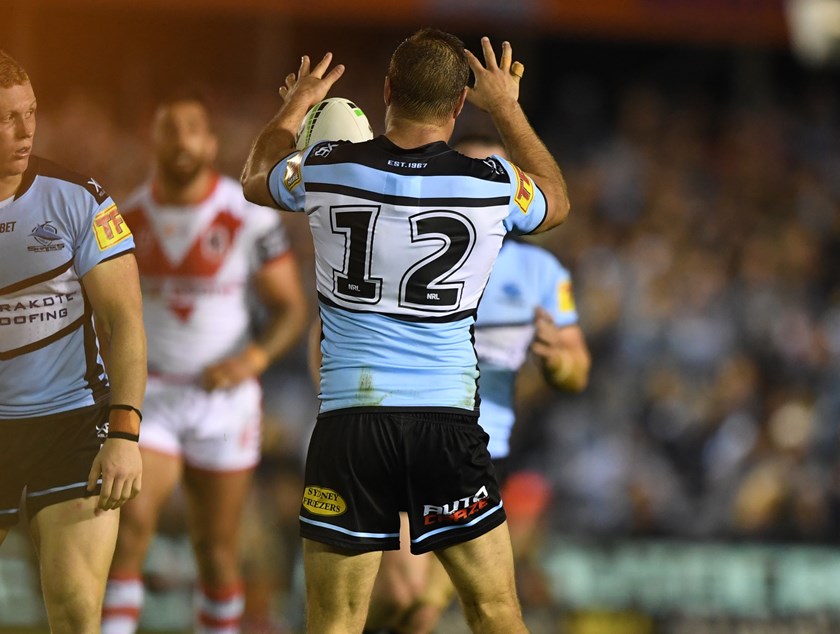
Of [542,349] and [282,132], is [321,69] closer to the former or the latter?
[282,132]

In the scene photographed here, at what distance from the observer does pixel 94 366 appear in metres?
4.77

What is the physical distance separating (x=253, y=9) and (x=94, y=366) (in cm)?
871

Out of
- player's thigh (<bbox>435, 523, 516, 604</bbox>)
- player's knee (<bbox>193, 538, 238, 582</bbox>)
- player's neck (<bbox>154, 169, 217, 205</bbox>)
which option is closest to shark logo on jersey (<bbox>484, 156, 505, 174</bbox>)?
player's thigh (<bbox>435, 523, 516, 604</bbox>)

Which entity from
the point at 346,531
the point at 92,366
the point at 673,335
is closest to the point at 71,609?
the point at 92,366

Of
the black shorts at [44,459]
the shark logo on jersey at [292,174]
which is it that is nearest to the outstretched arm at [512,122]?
the shark logo on jersey at [292,174]

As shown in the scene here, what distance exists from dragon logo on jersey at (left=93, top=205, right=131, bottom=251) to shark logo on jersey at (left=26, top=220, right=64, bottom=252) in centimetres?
13

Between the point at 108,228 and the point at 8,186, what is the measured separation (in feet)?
1.18

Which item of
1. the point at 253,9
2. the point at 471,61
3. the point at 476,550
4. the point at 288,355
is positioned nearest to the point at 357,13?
the point at 253,9

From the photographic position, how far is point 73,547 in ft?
14.6

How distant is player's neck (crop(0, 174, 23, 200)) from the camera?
4504 millimetres

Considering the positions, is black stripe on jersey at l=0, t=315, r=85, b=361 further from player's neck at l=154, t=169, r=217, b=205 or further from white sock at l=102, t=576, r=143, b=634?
player's neck at l=154, t=169, r=217, b=205

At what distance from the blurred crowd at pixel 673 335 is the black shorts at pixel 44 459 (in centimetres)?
529

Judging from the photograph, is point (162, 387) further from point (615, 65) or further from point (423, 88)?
point (615, 65)

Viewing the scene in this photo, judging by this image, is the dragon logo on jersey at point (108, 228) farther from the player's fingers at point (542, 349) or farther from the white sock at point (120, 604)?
the white sock at point (120, 604)
